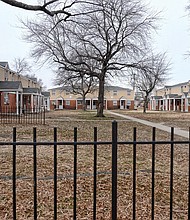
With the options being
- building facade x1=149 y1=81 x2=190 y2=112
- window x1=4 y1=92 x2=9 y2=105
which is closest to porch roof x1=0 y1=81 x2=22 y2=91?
window x1=4 y1=92 x2=9 y2=105

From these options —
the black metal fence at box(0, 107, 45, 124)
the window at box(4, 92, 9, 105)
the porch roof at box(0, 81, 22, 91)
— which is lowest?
the black metal fence at box(0, 107, 45, 124)

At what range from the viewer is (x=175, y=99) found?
219ft

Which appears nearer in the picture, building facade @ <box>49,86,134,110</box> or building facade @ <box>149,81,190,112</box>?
building facade @ <box>149,81,190,112</box>

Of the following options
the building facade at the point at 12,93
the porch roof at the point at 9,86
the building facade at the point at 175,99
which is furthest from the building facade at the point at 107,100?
the porch roof at the point at 9,86

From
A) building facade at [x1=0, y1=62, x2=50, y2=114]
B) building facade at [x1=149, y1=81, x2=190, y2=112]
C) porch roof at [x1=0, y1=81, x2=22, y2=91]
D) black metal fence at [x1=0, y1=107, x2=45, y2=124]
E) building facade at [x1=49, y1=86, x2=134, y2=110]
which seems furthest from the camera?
building facade at [x1=49, y1=86, x2=134, y2=110]

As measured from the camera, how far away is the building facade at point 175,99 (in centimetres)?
5820

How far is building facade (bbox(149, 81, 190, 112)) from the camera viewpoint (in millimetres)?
58200

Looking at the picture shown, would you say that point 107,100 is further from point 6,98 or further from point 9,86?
point 9,86

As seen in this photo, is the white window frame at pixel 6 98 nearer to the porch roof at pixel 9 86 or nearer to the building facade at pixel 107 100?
the porch roof at pixel 9 86

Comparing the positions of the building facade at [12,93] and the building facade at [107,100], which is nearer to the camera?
the building facade at [12,93]

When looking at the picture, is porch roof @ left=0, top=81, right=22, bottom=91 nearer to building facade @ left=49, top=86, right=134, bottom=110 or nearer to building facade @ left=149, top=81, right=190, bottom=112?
building facade @ left=149, top=81, right=190, bottom=112

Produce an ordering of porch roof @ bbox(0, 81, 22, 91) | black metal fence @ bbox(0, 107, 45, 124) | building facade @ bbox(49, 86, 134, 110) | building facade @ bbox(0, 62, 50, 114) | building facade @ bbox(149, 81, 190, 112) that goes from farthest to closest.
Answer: building facade @ bbox(49, 86, 134, 110) < building facade @ bbox(149, 81, 190, 112) < building facade @ bbox(0, 62, 50, 114) < porch roof @ bbox(0, 81, 22, 91) < black metal fence @ bbox(0, 107, 45, 124)

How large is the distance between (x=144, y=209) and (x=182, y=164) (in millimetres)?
3287

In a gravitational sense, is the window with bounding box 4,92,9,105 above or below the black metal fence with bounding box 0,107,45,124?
above
